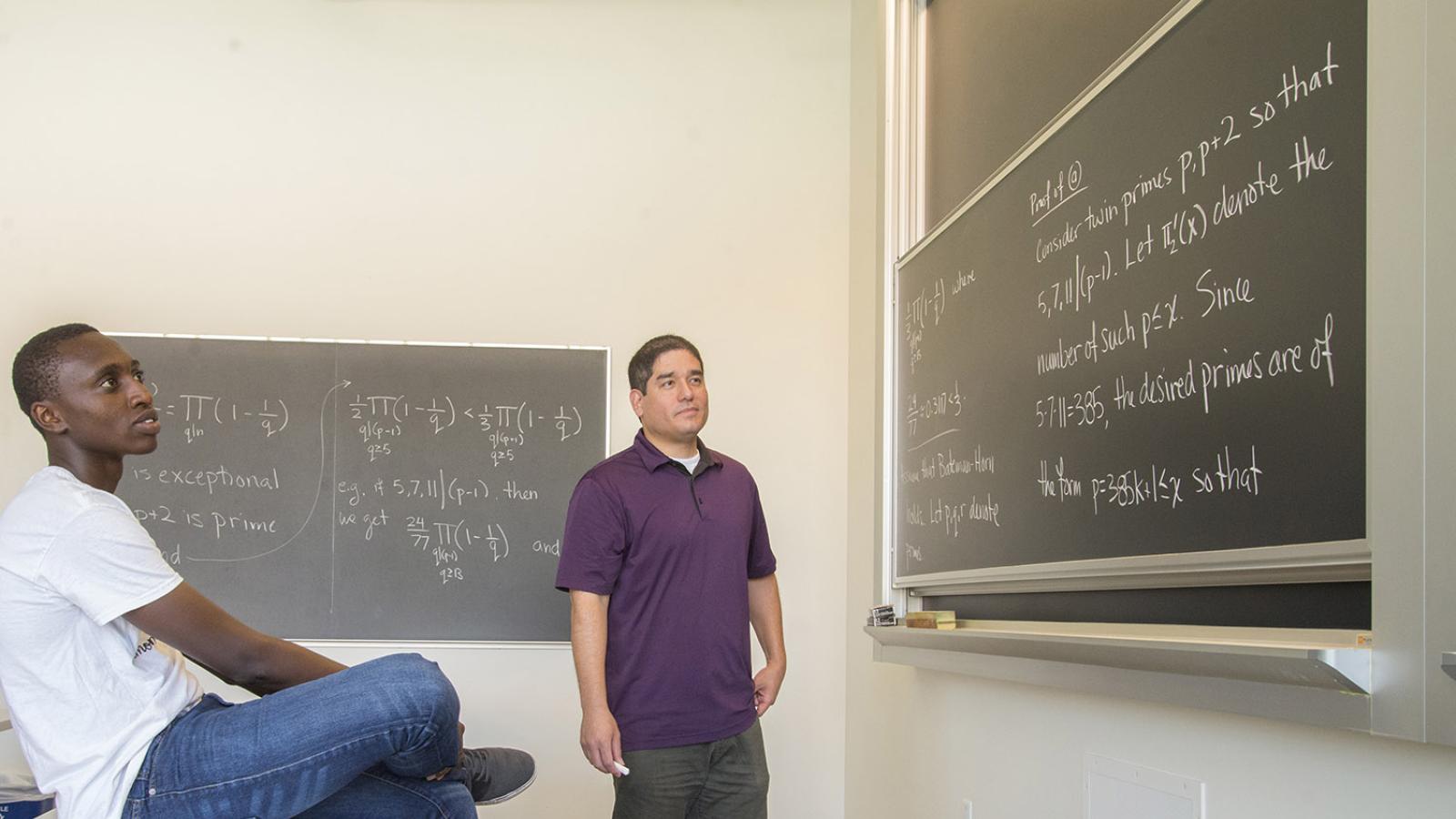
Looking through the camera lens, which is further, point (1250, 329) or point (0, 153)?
point (0, 153)

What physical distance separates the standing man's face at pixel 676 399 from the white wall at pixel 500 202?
1272 mm

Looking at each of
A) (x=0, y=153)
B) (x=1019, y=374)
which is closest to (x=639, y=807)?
(x=1019, y=374)

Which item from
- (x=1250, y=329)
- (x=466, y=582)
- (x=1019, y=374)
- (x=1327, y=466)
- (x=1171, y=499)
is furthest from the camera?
(x=466, y=582)

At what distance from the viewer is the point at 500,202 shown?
4203 millimetres

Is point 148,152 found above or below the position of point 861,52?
below

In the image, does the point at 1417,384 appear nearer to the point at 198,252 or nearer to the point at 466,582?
the point at 466,582

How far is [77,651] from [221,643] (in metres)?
0.18

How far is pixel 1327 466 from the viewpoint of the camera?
1.50 metres

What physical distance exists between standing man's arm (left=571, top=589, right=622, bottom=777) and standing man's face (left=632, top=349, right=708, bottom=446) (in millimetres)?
395

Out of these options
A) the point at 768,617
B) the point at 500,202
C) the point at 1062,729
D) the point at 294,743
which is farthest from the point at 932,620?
the point at 500,202

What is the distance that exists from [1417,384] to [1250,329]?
1.29 feet

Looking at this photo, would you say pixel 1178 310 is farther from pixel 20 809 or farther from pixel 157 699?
pixel 20 809

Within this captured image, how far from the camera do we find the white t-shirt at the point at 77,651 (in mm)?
1605

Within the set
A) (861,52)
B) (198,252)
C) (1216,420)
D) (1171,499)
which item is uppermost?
(861,52)
